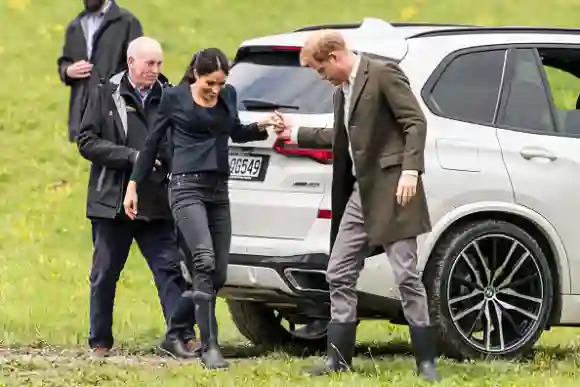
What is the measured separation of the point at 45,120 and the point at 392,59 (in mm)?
12598

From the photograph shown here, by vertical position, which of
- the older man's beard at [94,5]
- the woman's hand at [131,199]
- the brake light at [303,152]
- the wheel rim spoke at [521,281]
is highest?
the older man's beard at [94,5]

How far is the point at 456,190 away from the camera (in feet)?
27.6

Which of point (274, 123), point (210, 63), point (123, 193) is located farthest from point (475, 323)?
point (123, 193)

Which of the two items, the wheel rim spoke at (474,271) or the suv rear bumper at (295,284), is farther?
the wheel rim spoke at (474,271)

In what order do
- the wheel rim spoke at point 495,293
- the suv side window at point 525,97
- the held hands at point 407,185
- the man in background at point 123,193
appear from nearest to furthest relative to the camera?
1. the held hands at point 407,185
2. the wheel rim spoke at point 495,293
3. the suv side window at point 525,97
4. the man in background at point 123,193

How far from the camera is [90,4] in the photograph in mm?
10953

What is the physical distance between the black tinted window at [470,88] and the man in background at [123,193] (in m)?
1.64

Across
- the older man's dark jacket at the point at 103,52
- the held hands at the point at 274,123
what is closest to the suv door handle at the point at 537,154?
the held hands at the point at 274,123

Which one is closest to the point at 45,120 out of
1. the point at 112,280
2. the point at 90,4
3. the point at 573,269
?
the point at 90,4

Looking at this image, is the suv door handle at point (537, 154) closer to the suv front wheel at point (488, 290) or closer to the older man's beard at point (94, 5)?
the suv front wheel at point (488, 290)

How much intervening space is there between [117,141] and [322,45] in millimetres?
1959

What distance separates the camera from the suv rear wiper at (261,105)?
8.49m

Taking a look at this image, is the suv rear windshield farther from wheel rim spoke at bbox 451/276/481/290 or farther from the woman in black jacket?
wheel rim spoke at bbox 451/276/481/290

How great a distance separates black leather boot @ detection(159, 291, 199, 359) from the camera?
29.2 ft
